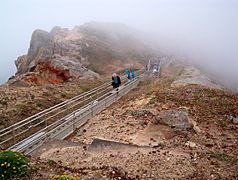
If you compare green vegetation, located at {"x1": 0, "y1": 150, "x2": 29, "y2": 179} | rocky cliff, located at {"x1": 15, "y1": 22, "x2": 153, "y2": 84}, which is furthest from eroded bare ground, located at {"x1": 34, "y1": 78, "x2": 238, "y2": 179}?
rocky cliff, located at {"x1": 15, "y1": 22, "x2": 153, "y2": 84}

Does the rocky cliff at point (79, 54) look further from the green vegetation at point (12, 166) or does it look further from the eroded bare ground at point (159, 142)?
the green vegetation at point (12, 166)

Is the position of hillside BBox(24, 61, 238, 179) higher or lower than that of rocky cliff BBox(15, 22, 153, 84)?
higher

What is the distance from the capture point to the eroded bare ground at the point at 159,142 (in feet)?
29.0

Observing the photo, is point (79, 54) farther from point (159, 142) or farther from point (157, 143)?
point (157, 143)

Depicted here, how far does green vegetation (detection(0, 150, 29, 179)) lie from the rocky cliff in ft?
66.2

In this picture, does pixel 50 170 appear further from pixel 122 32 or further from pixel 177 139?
pixel 122 32

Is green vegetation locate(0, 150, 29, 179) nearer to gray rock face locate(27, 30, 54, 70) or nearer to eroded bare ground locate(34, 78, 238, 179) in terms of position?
eroded bare ground locate(34, 78, 238, 179)

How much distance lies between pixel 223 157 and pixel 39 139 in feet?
23.4

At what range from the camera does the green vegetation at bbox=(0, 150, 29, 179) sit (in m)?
7.17

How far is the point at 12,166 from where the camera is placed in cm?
735

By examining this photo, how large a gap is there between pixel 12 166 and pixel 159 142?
6.09 meters

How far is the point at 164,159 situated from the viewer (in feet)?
31.8

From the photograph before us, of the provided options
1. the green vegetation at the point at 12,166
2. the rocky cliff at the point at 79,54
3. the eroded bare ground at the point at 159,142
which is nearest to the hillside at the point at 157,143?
the eroded bare ground at the point at 159,142

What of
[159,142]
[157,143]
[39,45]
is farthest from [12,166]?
[39,45]
